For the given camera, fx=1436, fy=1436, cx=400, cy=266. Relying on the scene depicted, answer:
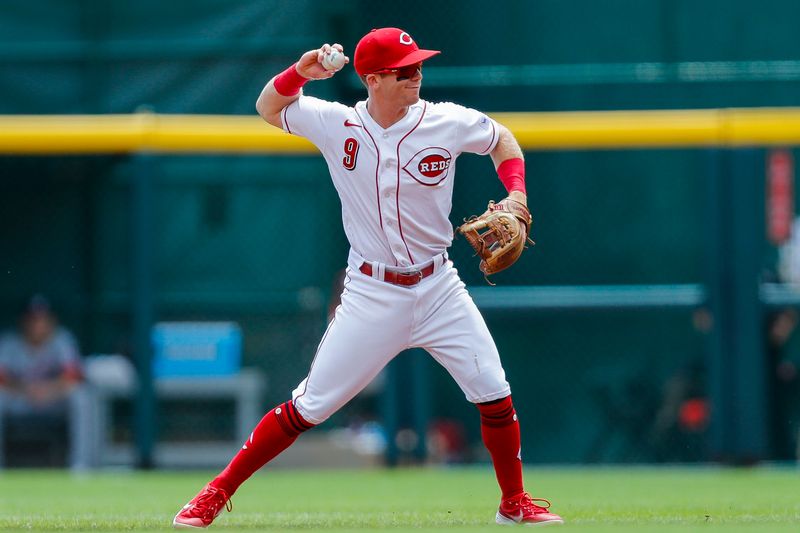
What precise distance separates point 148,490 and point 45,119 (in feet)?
8.85

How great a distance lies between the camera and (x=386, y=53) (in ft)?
15.6

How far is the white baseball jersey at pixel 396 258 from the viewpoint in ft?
15.7

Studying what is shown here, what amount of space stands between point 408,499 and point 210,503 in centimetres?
195

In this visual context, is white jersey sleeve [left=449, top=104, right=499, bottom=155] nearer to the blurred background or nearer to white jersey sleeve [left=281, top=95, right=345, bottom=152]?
white jersey sleeve [left=281, top=95, right=345, bottom=152]

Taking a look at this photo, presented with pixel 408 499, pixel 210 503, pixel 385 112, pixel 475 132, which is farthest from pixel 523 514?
pixel 408 499

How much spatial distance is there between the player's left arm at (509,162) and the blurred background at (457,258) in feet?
11.9

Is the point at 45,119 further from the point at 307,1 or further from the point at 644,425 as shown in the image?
the point at 644,425

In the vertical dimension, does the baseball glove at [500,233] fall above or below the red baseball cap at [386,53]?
below

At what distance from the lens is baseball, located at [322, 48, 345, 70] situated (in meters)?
4.71

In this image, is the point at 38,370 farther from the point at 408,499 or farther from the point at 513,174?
the point at 513,174

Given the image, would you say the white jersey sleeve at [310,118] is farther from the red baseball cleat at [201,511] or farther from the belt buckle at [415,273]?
the red baseball cleat at [201,511]

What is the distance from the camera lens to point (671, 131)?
8570 millimetres

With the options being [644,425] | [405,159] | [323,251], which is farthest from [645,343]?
[405,159]

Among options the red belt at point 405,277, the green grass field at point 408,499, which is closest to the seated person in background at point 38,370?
the green grass field at point 408,499
